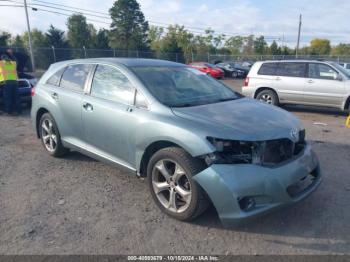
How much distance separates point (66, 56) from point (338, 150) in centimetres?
2725

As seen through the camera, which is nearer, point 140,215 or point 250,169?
point 250,169

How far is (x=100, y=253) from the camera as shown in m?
3.03

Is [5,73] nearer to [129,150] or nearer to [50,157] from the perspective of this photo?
[50,157]

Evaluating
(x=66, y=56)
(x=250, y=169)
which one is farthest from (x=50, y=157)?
(x=66, y=56)

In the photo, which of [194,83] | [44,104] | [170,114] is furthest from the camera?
[44,104]

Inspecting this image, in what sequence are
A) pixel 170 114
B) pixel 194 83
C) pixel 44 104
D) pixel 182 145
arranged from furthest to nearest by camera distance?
1. pixel 44 104
2. pixel 194 83
3. pixel 170 114
4. pixel 182 145

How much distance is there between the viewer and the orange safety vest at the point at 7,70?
8.87 metres

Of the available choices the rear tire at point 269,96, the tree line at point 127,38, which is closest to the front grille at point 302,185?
the rear tire at point 269,96

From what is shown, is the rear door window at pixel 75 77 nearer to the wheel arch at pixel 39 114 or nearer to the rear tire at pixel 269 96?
the wheel arch at pixel 39 114

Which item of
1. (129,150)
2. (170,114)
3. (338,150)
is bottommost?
(338,150)

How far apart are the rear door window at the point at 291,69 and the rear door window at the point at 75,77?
7170mm

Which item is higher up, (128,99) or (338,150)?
(128,99)

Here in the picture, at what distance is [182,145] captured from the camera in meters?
3.37

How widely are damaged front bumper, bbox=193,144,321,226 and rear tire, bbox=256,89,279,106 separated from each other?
7.54 meters
